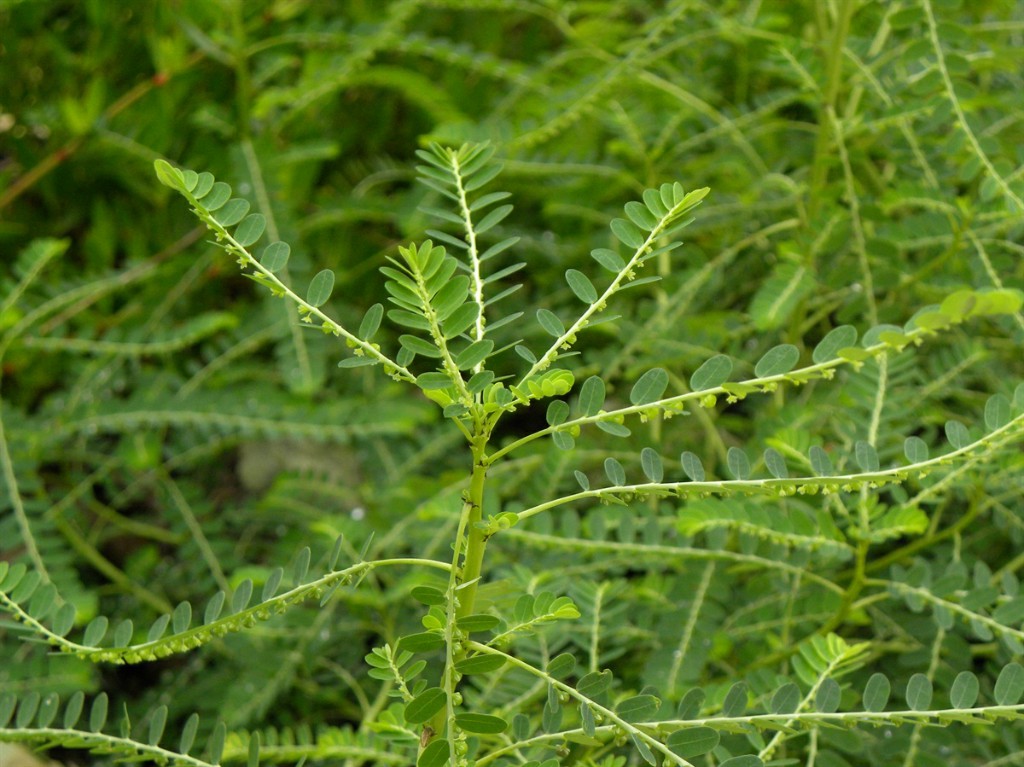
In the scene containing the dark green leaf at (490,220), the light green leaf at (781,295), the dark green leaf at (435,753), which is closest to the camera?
the dark green leaf at (435,753)

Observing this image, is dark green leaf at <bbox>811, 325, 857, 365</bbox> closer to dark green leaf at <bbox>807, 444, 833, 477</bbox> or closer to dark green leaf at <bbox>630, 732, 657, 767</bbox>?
dark green leaf at <bbox>807, 444, 833, 477</bbox>

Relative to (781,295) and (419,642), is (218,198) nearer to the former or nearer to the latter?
(419,642)

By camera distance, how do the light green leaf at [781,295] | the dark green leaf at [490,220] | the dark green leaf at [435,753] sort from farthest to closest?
1. the light green leaf at [781,295]
2. the dark green leaf at [490,220]
3. the dark green leaf at [435,753]

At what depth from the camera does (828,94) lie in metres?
1.11

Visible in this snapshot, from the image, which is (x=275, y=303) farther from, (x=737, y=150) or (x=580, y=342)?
(x=737, y=150)

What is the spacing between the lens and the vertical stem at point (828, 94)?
108 centimetres

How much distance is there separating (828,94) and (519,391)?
714 mm

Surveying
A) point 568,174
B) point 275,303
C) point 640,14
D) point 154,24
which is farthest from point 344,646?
point 640,14

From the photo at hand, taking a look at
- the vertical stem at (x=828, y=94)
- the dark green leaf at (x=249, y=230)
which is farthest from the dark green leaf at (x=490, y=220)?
the vertical stem at (x=828, y=94)

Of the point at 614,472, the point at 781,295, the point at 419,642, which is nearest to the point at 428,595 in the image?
the point at 419,642

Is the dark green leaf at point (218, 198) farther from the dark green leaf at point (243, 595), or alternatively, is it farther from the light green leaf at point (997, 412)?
the light green leaf at point (997, 412)

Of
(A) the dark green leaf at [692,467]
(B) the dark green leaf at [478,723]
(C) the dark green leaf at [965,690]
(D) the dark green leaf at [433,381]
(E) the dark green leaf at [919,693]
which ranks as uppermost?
(D) the dark green leaf at [433,381]

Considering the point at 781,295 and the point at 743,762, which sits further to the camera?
the point at 781,295

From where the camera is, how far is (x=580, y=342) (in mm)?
1557
